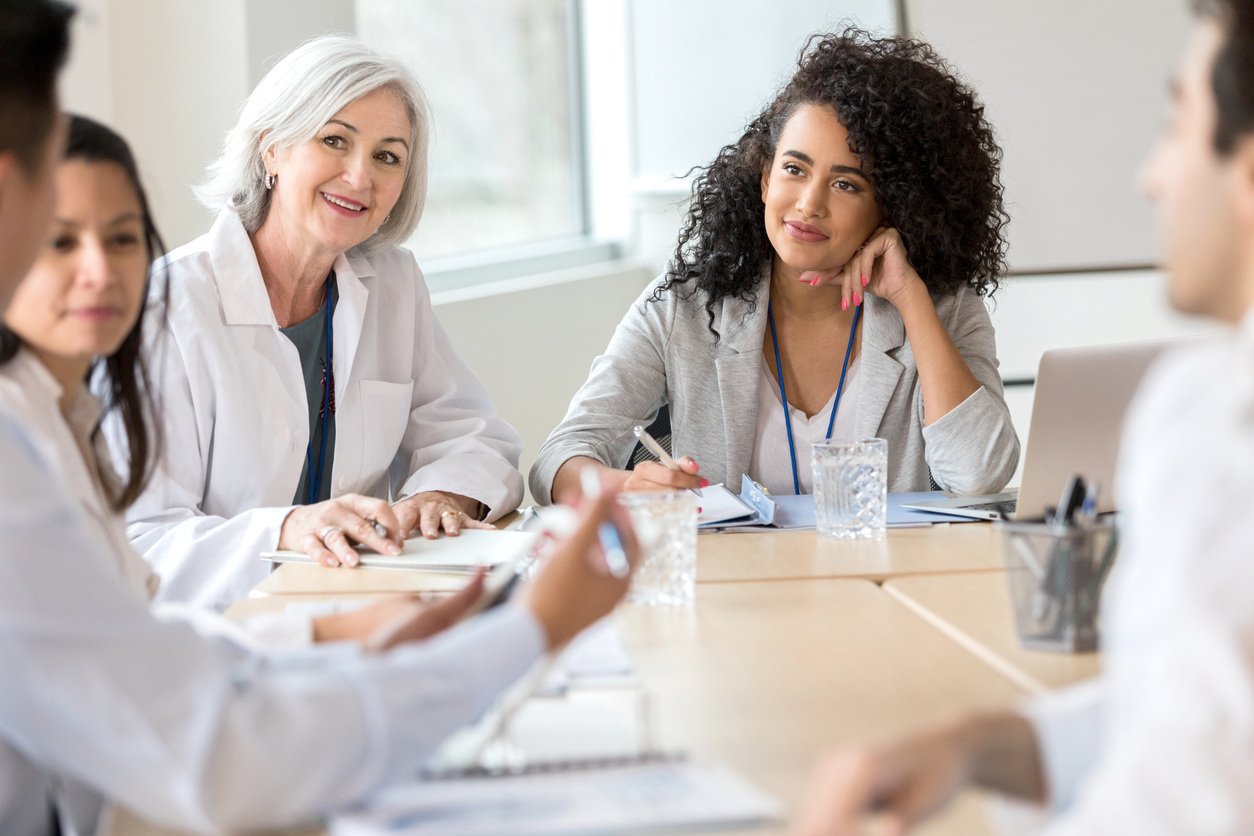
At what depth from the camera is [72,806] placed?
102cm

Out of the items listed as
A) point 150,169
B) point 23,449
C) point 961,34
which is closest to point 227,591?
point 23,449

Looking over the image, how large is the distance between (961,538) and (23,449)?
1.29 metres

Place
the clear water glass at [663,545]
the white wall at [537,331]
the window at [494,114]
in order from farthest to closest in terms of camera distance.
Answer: the window at [494,114], the white wall at [537,331], the clear water glass at [663,545]

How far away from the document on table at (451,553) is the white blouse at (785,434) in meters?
0.64

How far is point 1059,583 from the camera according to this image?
1243 mm

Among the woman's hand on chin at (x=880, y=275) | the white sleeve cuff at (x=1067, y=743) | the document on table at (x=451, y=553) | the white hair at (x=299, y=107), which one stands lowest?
the document on table at (x=451, y=553)

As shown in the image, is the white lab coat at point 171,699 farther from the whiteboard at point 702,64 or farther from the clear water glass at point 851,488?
the whiteboard at point 702,64

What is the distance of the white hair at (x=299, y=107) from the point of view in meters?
2.27

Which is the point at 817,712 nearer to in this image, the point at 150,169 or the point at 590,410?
the point at 590,410

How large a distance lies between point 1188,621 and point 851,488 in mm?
1130

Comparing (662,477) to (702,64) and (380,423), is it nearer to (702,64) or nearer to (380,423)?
(380,423)

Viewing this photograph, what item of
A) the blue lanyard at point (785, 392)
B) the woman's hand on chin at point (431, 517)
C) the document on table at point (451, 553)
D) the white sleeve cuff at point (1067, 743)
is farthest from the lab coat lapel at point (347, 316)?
the white sleeve cuff at point (1067, 743)

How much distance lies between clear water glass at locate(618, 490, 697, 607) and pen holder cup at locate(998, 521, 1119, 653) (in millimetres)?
392

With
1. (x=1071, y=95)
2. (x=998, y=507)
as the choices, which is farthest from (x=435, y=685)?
(x=1071, y=95)
